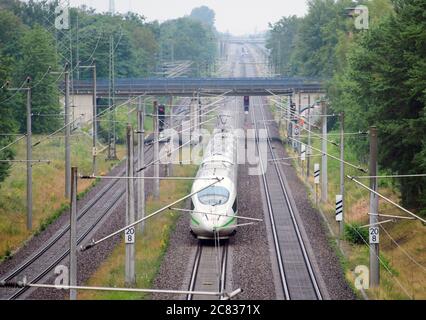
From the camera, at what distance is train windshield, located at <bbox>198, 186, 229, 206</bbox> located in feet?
121

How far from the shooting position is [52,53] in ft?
248

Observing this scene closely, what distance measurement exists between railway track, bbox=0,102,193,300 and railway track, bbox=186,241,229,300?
5.54 meters

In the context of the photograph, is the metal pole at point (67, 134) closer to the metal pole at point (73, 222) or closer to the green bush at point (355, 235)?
the green bush at point (355, 235)

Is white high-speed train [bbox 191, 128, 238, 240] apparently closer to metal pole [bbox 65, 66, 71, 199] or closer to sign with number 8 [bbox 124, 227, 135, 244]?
sign with number 8 [bbox 124, 227, 135, 244]

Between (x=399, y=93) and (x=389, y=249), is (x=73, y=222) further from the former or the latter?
(x=399, y=93)

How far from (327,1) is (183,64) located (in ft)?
154

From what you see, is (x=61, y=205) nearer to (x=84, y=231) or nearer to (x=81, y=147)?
(x=84, y=231)

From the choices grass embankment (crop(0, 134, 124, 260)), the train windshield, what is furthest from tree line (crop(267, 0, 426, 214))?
grass embankment (crop(0, 134, 124, 260))

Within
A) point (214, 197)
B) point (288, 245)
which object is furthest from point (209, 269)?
point (288, 245)

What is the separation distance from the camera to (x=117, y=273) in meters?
32.6

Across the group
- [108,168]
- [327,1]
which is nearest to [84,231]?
[108,168]

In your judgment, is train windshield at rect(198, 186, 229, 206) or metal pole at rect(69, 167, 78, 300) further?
train windshield at rect(198, 186, 229, 206)

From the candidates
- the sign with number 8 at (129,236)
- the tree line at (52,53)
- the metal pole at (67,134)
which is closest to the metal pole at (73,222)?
the sign with number 8 at (129,236)

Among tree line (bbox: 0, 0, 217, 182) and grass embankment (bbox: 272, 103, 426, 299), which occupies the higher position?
tree line (bbox: 0, 0, 217, 182)
